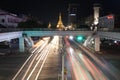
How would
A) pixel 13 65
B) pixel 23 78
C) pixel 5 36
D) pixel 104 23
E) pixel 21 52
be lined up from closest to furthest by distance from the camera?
pixel 23 78
pixel 13 65
pixel 5 36
pixel 21 52
pixel 104 23

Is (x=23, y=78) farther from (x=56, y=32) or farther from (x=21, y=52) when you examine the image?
(x=56, y=32)

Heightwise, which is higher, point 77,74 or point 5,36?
point 5,36

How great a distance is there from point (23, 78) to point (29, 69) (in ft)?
43.7

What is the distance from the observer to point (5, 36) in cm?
9450

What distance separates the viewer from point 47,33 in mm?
133375

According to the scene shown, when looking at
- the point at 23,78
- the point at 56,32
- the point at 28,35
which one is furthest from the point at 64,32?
the point at 23,78

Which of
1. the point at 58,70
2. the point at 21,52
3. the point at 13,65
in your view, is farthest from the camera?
the point at 21,52

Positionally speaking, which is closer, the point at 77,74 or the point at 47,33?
the point at 77,74

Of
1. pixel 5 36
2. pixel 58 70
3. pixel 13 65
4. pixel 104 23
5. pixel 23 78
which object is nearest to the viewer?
pixel 23 78

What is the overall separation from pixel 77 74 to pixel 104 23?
90.1 metres

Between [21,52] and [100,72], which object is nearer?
[100,72]

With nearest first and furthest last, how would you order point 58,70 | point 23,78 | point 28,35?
point 23,78, point 58,70, point 28,35

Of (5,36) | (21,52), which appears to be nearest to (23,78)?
(5,36)

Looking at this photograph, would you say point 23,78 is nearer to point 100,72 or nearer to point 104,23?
point 100,72
